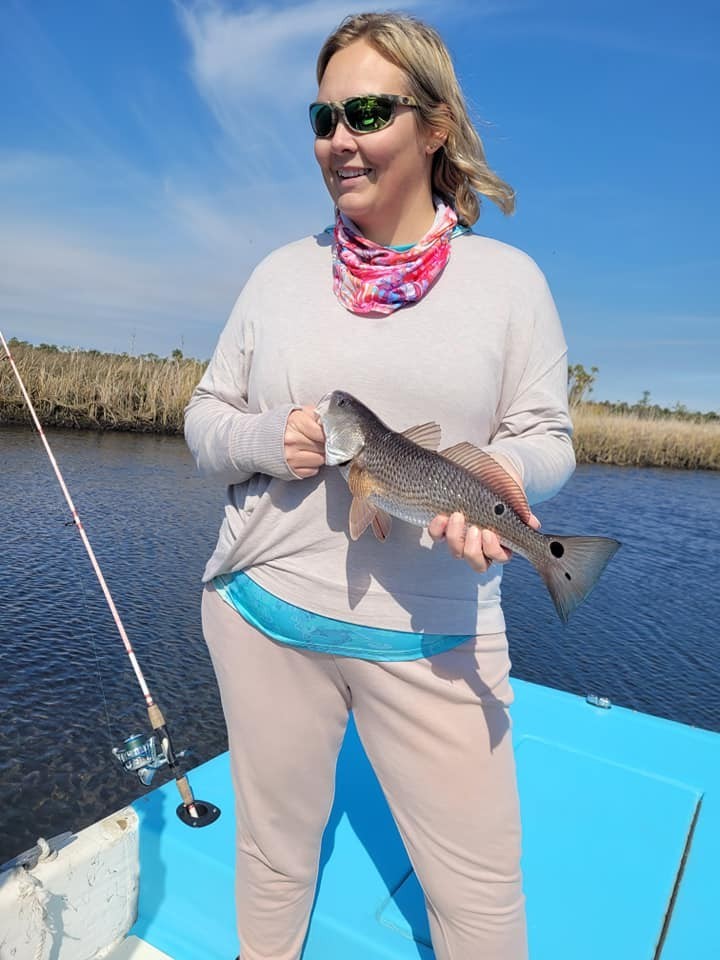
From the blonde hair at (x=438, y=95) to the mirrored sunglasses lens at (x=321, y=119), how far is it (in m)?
0.13

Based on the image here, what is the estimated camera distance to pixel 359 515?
5.09 ft

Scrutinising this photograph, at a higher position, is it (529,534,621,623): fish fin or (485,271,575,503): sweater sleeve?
(485,271,575,503): sweater sleeve

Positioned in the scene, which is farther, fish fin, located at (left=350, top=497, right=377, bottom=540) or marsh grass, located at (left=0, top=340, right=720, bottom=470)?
marsh grass, located at (left=0, top=340, right=720, bottom=470)

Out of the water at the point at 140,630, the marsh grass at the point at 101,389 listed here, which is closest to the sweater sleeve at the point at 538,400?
the water at the point at 140,630

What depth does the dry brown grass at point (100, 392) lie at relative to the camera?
17688 millimetres

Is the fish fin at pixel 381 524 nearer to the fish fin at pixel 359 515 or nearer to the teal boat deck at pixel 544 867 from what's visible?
the fish fin at pixel 359 515

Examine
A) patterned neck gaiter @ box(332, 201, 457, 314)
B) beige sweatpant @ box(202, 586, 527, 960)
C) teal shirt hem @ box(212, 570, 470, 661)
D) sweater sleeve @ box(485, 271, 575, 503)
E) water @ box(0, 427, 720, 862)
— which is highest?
patterned neck gaiter @ box(332, 201, 457, 314)

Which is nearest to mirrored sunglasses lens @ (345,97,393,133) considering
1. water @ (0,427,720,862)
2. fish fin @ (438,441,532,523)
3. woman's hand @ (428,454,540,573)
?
fish fin @ (438,441,532,523)

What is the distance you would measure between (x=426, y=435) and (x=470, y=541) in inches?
11.0

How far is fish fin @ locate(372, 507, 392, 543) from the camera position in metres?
1.59

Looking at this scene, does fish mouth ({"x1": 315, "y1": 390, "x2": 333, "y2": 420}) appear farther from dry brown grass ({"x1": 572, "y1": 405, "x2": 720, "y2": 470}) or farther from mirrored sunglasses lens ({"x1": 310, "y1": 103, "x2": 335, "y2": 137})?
dry brown grass ({"x1": 572, "y1": 405, "x2": 720, "y2": 470})

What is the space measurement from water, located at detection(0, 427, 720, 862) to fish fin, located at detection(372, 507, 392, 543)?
141 inches

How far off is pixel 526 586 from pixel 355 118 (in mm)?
8685

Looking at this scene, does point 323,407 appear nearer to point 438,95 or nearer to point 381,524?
point 381,524
